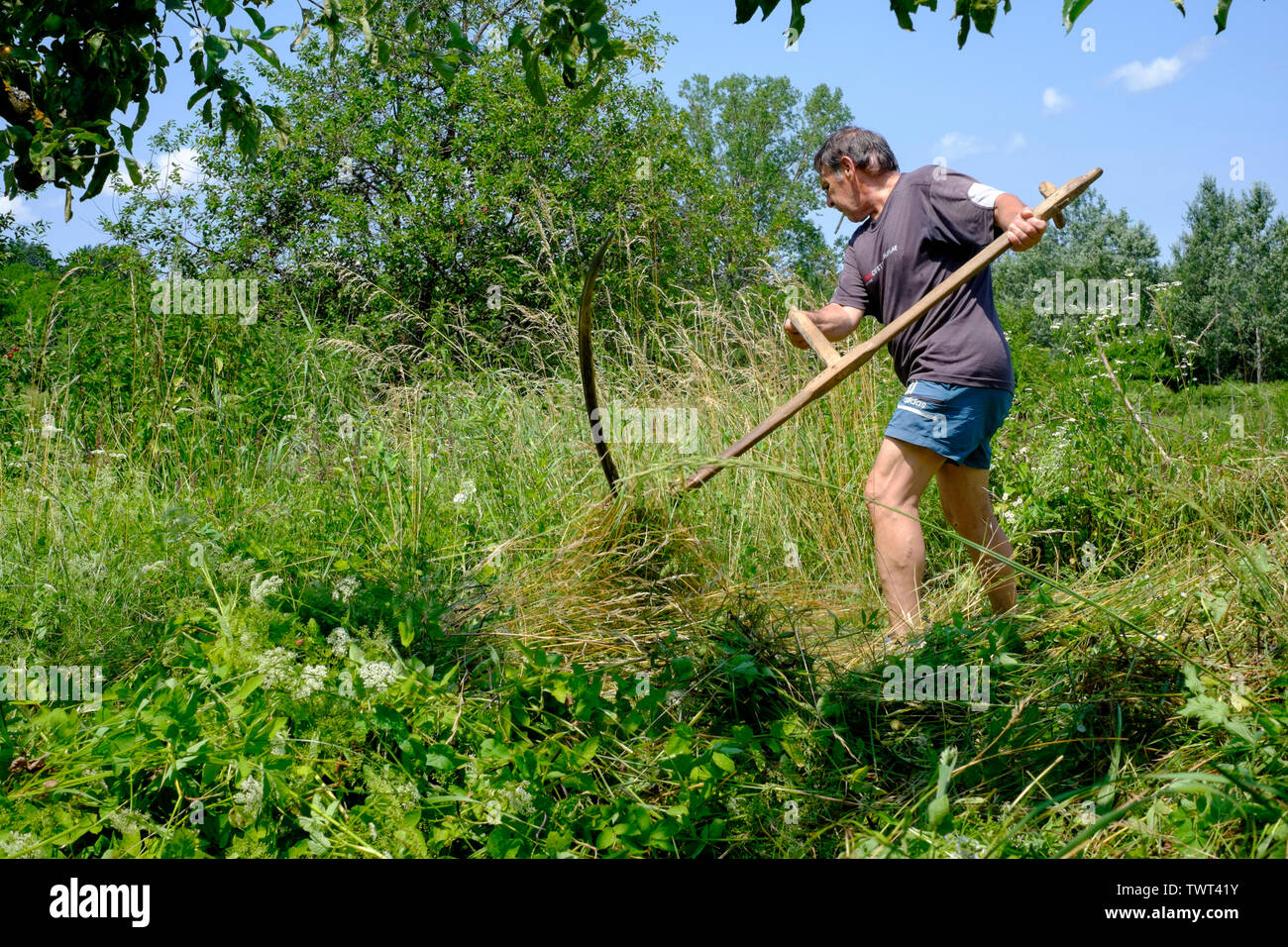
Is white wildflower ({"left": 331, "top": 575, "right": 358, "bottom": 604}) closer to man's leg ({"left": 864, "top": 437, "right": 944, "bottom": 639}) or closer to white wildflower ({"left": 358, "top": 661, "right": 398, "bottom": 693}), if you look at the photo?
white wildflower ({"left": 358, "top": 661, "right": 398, "bottom": 693})

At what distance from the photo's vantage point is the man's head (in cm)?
334

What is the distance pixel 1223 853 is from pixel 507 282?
30.3 feet

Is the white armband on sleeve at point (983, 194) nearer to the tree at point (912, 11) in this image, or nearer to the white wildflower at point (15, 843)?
the tree at point (912, 11)

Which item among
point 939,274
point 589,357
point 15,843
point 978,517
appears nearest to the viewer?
point 15,843

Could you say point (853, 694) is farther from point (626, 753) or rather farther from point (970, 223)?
point (970, 223)

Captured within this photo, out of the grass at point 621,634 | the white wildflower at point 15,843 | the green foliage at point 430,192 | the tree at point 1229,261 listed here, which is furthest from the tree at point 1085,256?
the white wildflower at point 15,843

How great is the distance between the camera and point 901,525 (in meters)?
3.02

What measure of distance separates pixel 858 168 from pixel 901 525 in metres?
1.29

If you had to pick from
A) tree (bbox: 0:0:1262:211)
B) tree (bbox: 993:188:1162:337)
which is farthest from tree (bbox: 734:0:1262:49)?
tree (bbox: 993:188:1162:337)

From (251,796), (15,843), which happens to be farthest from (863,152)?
(15,843)

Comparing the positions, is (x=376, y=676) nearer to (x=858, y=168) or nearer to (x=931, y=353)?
(x=931, y=353)

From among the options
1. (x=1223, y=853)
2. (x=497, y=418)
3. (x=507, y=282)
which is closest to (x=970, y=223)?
(x=1223, y=853)

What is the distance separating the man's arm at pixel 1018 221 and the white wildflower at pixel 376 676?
2.14 meters

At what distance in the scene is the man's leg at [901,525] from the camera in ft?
9.88
